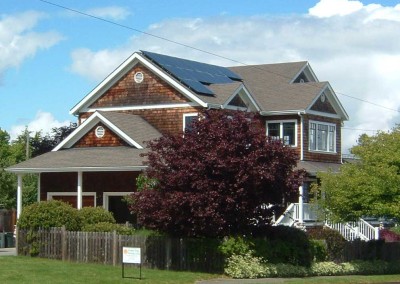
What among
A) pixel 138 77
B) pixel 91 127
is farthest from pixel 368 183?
pixel 138 77

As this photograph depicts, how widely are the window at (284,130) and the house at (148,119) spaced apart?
53mm

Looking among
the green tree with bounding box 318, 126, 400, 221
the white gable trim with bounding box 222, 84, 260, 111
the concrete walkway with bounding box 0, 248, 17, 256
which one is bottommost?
the concrete walkway with bounding box 0, 248, 17, 256

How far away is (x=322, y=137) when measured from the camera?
49.7 meters

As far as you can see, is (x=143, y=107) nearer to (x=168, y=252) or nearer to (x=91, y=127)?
(x=91, y=127)

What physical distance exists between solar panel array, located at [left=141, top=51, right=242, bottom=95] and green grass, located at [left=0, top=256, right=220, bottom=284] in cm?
1512

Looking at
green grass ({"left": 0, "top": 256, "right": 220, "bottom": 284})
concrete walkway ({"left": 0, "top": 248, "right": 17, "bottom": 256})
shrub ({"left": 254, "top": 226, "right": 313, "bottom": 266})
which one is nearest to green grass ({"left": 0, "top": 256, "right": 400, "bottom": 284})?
green grass ({"left": 0, "top": 256, "right": 220, "bottom": 284})

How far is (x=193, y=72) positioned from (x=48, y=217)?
15855mm

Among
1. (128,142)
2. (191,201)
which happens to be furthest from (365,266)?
(128,142)

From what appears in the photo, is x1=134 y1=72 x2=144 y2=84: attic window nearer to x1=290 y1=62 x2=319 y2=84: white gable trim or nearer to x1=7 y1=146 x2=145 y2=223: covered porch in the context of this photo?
x1=7 y1=146 x2=145 y2=223: covered porch

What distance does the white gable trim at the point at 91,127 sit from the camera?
138 feet

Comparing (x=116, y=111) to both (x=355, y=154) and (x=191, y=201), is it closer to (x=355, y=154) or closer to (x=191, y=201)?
(x=355, y=154)

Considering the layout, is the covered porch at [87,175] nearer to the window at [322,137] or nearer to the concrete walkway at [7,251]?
the concrete walkway at [7,251]

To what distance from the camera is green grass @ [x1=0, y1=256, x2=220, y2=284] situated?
26688 millimetres

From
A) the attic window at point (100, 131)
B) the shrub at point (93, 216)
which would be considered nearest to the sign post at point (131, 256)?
the shrub at point (93, 216)
